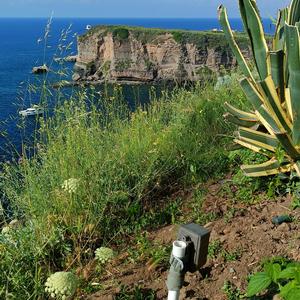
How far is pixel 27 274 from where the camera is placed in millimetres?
2561

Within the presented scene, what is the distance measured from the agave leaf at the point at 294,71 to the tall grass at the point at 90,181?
3.46 ft

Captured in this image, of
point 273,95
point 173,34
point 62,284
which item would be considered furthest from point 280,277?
point 173,34

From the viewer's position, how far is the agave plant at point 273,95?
3.10 m

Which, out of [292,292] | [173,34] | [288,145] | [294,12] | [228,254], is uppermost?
[294,12]

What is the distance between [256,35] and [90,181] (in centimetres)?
169

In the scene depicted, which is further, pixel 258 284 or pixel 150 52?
pixel 150 52

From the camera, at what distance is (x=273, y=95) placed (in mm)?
3289

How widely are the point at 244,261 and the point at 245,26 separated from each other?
194 centimetres

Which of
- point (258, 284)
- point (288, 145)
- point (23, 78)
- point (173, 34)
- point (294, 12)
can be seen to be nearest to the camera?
point (258, 284)

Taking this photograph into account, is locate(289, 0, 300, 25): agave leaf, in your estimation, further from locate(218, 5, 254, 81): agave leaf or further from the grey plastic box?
the grey plastic box

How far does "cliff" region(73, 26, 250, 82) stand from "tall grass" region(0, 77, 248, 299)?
50679 millimetres

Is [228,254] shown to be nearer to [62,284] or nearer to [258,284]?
[258,284]


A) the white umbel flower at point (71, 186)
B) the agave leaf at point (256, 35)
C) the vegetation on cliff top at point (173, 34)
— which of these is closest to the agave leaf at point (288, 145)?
the agave leaf at point (256, 35)

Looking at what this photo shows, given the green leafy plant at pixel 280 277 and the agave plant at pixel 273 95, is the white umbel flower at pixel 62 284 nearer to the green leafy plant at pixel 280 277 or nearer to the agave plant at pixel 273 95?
the green leafy plant at pixel 280 277
